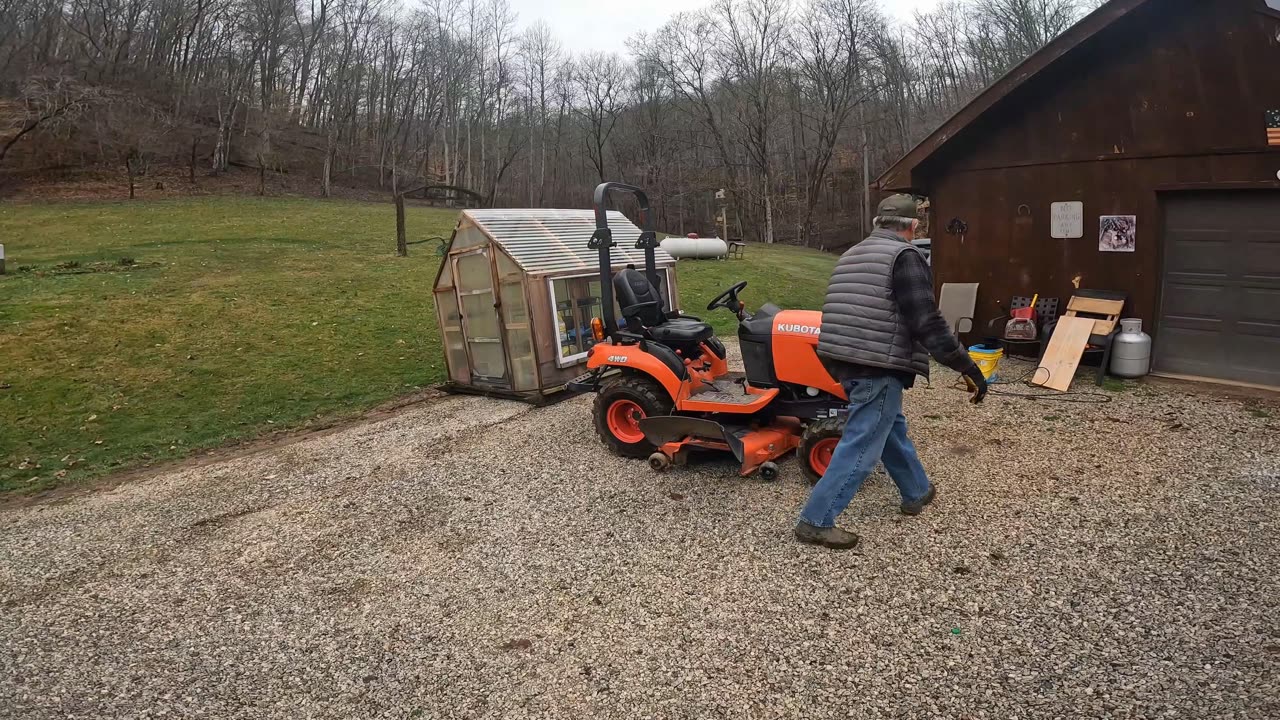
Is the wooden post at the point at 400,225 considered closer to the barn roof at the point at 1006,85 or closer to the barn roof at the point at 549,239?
the barn roof at the point at 549,239

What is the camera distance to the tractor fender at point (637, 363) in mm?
5785

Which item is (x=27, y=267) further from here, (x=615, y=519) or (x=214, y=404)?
(x=615, y=519)

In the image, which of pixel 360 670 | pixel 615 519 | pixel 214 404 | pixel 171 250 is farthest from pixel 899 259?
pixel 171 250

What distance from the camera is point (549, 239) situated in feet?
29.7

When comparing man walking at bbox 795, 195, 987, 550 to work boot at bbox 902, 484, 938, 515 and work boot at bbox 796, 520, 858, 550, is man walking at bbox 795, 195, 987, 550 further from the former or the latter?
work boot at bbox 902, 484, 938, 515

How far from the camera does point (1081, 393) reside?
24.7ft

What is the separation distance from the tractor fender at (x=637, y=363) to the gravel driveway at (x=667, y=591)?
30.4 inches

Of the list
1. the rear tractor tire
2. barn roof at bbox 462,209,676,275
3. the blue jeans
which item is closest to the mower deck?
the rear tractor tire

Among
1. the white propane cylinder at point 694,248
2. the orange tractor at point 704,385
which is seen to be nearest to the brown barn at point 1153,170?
the orange tractor at point 704,385

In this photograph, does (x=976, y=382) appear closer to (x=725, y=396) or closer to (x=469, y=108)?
(x=725, y=396)

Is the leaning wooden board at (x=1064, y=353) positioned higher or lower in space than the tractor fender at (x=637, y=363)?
lower

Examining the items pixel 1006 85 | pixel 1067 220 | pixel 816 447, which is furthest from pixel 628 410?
pixel 1067 220

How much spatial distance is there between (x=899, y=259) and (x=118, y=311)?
1313 centimetres

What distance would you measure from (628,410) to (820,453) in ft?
6.17
